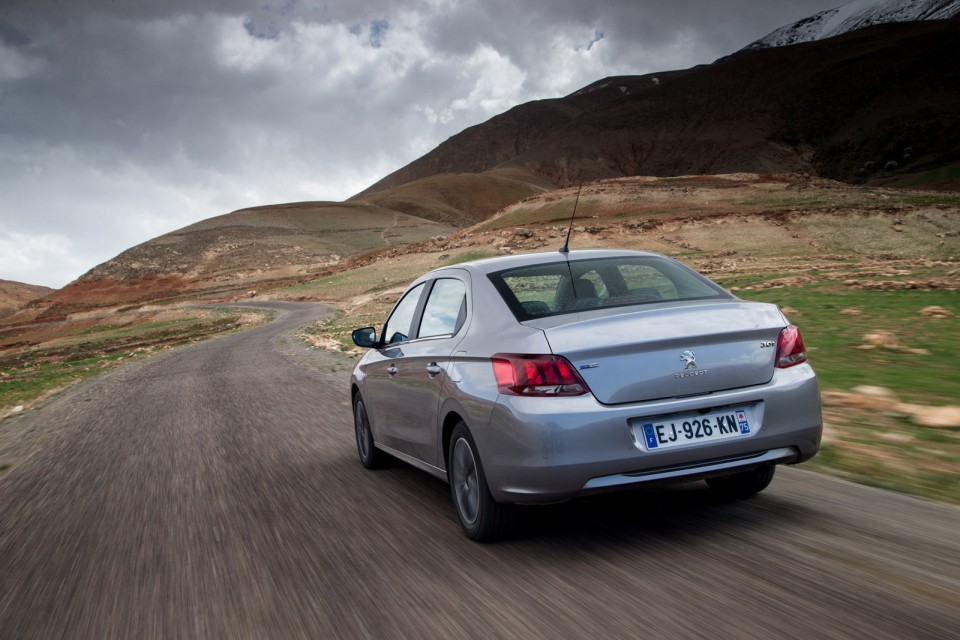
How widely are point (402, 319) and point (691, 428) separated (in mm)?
2968

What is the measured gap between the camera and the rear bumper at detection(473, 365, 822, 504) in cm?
416

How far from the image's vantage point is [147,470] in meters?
8.03

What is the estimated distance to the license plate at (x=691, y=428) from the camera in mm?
4227

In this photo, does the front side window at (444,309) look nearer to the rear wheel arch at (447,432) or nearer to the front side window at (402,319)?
the front side window at (402,319)

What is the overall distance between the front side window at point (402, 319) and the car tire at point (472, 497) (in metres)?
1.38

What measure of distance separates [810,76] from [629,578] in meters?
211

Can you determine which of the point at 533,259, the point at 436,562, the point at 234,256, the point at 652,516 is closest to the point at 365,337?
the point at 533,259

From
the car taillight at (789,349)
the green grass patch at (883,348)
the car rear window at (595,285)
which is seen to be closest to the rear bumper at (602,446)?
the car taillight at (789,349)

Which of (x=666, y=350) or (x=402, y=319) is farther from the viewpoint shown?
(x=402, y=319)

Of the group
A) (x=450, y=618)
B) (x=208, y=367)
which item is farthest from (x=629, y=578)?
(x=208, y=367)

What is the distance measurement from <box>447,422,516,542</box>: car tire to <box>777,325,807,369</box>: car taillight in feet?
5.32

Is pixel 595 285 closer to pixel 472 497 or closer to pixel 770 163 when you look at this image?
pixel 472 497

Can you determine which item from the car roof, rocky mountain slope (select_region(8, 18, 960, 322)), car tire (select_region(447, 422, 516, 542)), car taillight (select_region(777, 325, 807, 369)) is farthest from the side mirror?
rocky mountain slope (select_region(8, 18, 960, 322))

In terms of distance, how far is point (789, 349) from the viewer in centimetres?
462
